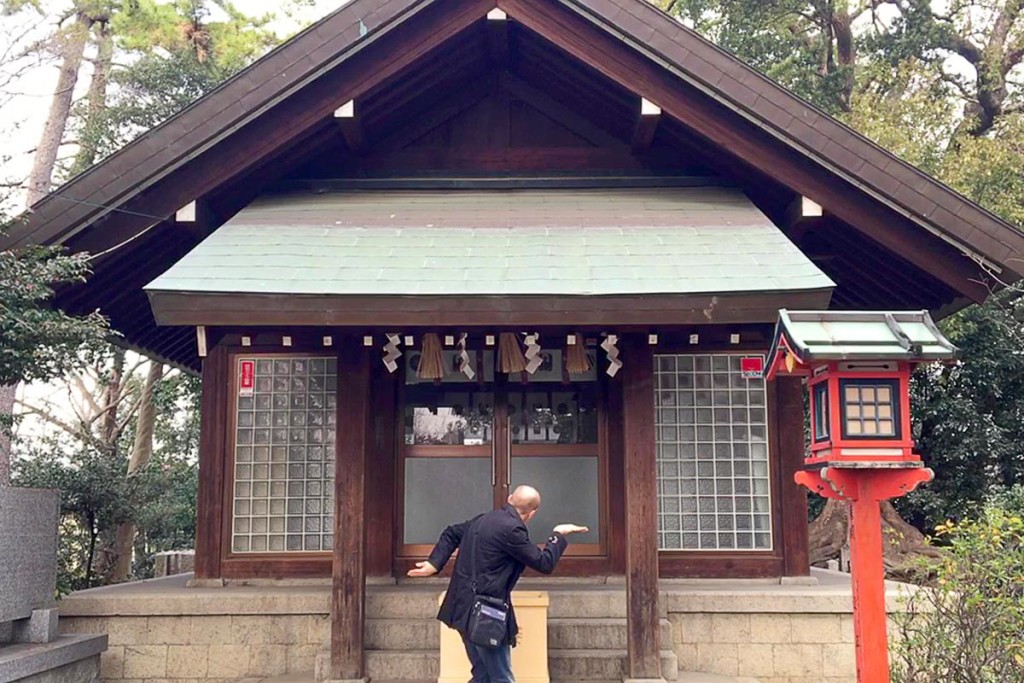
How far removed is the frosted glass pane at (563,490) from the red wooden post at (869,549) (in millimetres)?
3572

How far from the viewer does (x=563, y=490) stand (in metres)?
8.26

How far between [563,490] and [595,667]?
6.31 ft

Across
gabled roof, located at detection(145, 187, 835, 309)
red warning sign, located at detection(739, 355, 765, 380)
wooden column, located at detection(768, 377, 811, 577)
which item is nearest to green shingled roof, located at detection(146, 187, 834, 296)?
gabled roof, located at detection(145, 187, 835, 309)

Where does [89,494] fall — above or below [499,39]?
below

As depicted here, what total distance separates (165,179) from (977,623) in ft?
21.7

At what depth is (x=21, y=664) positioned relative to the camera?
6000 millimetres

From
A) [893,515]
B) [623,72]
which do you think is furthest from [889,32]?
[623,72]

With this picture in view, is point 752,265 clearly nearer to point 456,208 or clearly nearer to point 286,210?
point 456,208

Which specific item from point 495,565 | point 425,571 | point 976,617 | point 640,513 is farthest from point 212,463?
point 976,617

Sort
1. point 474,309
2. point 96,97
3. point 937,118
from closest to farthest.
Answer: point 474,309
point 937,118
point 96,97

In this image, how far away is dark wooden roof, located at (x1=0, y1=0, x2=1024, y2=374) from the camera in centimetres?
711

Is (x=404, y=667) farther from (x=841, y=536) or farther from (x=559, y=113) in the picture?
(x=841, y=536)

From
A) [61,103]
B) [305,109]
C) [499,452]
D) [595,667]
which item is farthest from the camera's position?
[61,103]

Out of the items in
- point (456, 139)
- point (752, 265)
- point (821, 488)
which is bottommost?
point (821, 488)
